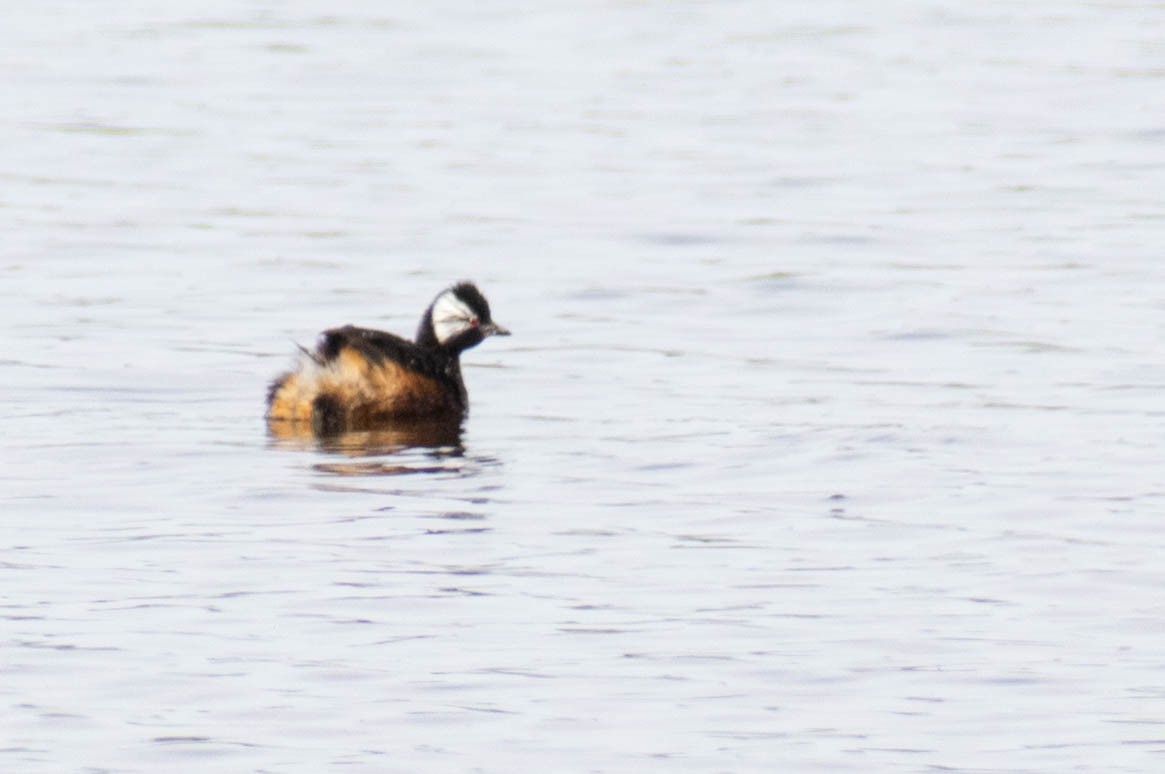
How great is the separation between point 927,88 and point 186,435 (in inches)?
598

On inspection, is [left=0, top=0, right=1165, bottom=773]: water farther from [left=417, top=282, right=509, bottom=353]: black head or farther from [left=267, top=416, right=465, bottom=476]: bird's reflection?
[left=417, top=282, right=509, bottom=353]: black head

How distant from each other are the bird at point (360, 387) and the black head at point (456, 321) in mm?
506

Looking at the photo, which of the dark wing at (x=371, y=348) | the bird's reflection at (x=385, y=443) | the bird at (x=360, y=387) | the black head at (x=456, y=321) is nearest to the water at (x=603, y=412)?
the bird's reflection at (x=385, y=443)

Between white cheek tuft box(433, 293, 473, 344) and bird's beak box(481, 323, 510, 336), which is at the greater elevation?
white cheek tuft box(433, 293, 473, 344)

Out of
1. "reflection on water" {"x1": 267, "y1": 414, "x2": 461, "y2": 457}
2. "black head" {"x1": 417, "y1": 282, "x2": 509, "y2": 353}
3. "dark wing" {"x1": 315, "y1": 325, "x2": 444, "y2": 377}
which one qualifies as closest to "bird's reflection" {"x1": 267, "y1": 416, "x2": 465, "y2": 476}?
"reflection on water" {"x1": 267, "y1": 414, "x2": 461, "y2": 457}

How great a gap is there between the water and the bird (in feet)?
0.83

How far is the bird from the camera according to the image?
535 inches

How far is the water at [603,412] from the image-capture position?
8320 millimetres

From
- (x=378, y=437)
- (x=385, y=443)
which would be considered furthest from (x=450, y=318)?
(x=385, y=443)

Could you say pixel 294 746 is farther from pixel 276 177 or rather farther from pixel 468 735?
pixel 276 177

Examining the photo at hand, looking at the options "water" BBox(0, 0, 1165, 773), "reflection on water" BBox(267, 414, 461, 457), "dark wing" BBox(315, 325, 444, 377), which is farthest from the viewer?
"dark wing" BBox(315, 325, 444, 377)

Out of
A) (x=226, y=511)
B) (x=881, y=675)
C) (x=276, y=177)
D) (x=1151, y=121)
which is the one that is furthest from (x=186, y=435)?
(x=1151, y=121)

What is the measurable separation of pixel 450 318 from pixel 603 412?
124 centimetres

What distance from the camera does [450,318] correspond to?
14.8 m
